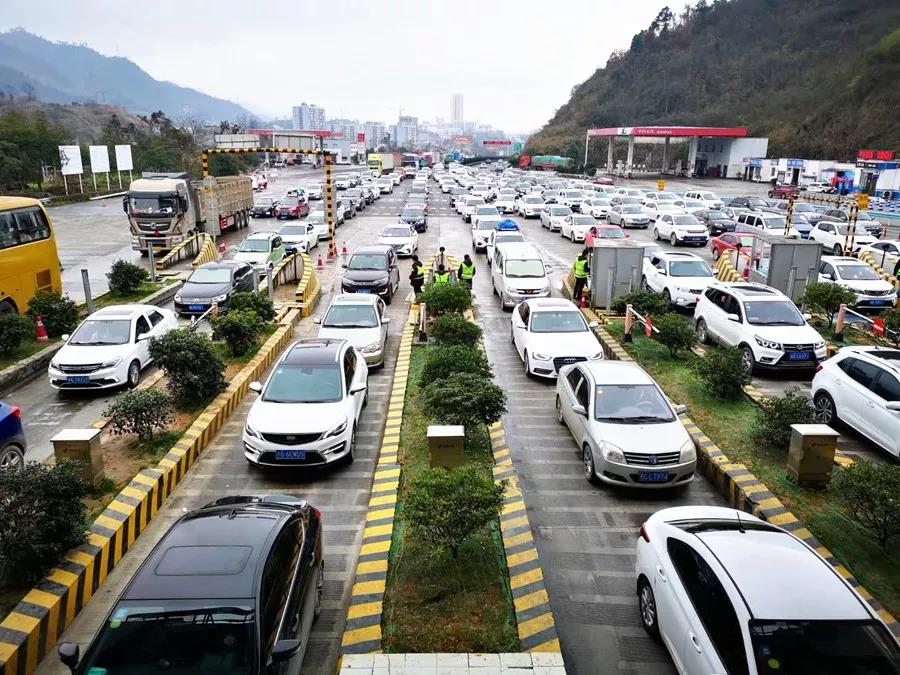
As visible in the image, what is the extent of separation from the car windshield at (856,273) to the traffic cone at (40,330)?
2105 centimetres

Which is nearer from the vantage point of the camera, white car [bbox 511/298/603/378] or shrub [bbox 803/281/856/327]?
white car [bbox 511/298/603/378]

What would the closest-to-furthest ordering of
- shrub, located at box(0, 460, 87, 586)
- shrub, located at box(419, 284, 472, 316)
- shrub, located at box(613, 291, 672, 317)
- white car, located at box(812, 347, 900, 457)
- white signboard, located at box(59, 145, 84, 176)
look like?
1. shrub, located at box(0, 460, 87, 586)
2. white car, located at box(812, 347, 900, 457)
3. shrub, located at box(613, 291, 672, 317)
4. shrub, located at box(419, 284, 472, 316)
5. white signboard, located at box(59, 145, 84, 176)

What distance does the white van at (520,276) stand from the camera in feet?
62.2

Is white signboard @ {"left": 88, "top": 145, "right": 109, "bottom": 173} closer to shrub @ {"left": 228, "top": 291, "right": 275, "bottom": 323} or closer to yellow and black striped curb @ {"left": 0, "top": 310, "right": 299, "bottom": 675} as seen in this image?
shrub @ {"left": 228, "top": 291, "right": 275, "bottom": 323}

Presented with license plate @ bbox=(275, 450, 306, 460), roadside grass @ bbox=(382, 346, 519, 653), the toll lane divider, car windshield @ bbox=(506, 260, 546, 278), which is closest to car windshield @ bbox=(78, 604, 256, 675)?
roadside grass @ bbox=(382, 346, 519, 653)

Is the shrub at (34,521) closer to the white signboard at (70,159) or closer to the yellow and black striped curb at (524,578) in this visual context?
the yellow and black striped curb at (524,578)

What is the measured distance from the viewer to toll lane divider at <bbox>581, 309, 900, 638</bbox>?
723cm

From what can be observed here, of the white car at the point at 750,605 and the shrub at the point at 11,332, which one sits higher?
the white car at the point at 750,605

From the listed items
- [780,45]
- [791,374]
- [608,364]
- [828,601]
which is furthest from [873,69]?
[828,601]

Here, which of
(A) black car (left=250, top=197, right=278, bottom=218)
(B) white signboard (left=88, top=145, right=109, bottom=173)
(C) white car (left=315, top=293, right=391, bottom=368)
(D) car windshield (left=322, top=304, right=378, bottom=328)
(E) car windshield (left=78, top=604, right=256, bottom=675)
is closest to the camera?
(E) car windshield (left=78, top=604, right=256, bottom=675)

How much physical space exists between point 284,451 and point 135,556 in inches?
88.1

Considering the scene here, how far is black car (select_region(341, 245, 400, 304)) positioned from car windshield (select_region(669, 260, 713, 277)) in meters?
8.35

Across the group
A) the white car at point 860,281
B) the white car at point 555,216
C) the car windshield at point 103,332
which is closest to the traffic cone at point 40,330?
the car windshield at point 103,332

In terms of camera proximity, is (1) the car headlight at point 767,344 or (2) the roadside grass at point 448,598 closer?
(2) the roadside grass at point 448,598
